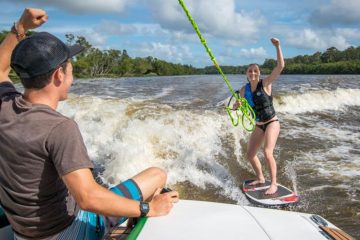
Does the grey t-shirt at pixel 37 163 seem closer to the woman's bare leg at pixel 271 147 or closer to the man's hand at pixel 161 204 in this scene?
the man's hand at pixel 161 204

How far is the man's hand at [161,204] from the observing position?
2600 millimetres

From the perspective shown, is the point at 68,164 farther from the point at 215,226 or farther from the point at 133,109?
the point at 133,109

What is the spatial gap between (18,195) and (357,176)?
675 centimetres

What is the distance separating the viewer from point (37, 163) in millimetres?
2135

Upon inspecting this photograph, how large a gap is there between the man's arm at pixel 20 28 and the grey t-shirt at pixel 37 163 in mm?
659

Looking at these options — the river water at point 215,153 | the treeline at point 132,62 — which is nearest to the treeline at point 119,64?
the treeline at point 132,62

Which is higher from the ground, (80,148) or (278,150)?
(80,148)

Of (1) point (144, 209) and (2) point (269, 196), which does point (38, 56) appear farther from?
(2) point (269, 196)

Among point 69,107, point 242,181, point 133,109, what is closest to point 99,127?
point 133,109

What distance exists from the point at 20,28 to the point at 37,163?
1358 mm

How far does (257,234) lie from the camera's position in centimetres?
250

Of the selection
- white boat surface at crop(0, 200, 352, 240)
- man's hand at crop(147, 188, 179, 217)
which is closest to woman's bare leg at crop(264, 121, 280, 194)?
white boat surface at crop(0, 200, 352, 240)

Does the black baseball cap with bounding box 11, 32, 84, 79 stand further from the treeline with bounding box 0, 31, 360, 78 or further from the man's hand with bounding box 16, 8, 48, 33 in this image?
the treeline with bounding box 0, 31, 360, 78

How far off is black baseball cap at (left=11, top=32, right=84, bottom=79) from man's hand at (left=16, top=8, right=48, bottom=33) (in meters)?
0.76
